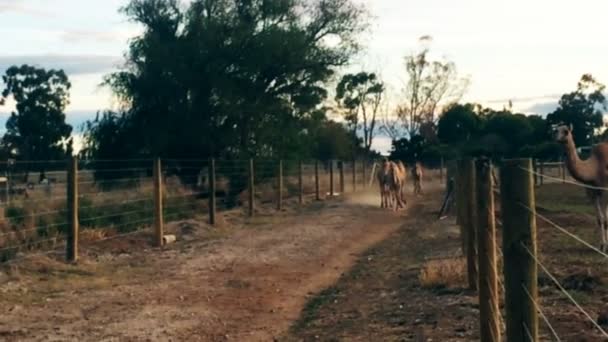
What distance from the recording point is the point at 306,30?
36.4 metres

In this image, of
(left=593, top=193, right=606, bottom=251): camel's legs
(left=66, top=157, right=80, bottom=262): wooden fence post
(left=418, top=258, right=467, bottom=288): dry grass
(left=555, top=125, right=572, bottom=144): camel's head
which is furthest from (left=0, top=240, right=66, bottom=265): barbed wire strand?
(left=593, top=193, right=606, bottom=251): camel's legs

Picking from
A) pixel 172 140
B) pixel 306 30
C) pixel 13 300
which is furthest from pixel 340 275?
pixel 306 30

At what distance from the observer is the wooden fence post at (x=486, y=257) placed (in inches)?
261

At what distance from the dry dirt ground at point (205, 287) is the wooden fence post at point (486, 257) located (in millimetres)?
2009

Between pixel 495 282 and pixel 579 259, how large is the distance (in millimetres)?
6148

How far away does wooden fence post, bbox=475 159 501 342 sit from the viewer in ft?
21.7

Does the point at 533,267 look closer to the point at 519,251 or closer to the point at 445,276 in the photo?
the point at 519,251

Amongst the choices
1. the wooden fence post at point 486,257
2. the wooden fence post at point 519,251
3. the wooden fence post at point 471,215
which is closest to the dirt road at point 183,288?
the wooden fence post at point 471,215

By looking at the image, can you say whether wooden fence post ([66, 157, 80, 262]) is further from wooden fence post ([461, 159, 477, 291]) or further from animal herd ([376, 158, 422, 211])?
animal herd ([376, 158, 422, 211])

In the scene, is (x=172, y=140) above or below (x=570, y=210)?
above

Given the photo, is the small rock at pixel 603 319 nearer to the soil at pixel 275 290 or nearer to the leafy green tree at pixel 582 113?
the soil at pixel 275 290

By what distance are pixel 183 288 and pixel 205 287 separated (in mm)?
308

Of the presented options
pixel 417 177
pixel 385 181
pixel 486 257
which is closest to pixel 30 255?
pixel 486 257

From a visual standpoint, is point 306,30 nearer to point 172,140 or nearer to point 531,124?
point 172,140
